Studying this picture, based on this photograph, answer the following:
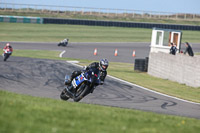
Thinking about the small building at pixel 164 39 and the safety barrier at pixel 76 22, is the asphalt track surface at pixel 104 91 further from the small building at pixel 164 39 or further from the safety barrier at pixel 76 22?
the safety barrier at pixel 76 22

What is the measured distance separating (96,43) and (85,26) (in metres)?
→ 12.2

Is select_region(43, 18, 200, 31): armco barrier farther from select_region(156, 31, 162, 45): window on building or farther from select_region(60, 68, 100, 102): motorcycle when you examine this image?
select_region(60, 68, 100, 102): motorcycle

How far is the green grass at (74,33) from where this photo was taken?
162 feet

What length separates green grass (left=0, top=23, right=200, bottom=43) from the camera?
49.4m

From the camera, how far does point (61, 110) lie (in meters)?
7.30

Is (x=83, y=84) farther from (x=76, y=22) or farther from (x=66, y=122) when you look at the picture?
(x=76, y=22)

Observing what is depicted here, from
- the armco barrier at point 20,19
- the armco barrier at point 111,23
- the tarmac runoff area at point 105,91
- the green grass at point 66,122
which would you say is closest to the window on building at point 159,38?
the tarmac runoff area at point 105,91

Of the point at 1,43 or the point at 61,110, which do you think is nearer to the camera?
the point at 61,110

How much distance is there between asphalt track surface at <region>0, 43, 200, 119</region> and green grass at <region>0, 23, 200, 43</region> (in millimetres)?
27625

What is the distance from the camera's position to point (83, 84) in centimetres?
1162

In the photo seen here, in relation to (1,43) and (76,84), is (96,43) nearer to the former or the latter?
(1,43)

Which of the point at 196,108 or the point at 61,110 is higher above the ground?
the point at 61,110

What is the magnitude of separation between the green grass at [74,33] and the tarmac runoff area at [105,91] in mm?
27392

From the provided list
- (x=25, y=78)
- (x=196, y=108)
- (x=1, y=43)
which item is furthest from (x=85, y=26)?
→ (x=196, y=108)
